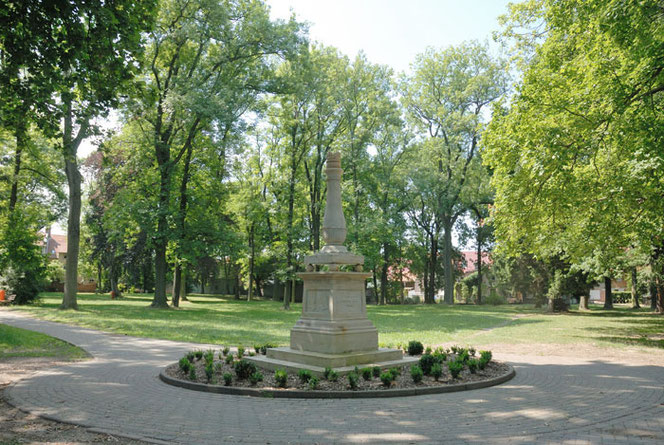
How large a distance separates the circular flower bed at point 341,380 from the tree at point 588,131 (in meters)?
6.75

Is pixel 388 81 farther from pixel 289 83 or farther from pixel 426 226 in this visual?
pixel 426 226

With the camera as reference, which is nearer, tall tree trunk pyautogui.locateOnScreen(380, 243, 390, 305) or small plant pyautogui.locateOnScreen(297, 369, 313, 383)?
small plant pyautogui.locateOnScreen(297, 369, 313, 383)

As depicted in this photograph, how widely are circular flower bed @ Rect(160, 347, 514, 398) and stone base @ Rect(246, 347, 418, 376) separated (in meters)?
0.28

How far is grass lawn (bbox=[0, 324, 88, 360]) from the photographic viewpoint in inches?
455

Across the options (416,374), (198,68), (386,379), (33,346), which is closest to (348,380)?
(386,379)

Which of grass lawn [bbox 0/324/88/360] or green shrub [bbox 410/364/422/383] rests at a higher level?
green shrub [bbox 410/364/422/383]

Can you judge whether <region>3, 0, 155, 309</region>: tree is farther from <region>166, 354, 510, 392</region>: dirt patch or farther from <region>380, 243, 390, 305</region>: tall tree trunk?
<region>380, 243, 390, 305</region>: tall tree trunk

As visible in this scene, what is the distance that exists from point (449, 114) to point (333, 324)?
111 ft

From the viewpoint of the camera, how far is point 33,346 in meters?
12.8

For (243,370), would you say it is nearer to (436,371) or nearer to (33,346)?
(436,371)

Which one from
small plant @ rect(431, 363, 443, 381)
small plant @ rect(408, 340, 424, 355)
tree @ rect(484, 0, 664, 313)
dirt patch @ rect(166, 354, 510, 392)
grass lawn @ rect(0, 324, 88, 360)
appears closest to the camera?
dirt patch @ rect(166, 354, 510, 392)

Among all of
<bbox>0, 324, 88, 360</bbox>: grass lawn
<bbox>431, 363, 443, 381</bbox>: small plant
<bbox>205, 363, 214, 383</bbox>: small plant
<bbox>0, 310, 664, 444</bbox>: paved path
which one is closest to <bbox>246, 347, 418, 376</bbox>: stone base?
<bbox>431, 363, 443, 381</bbox>: small plant

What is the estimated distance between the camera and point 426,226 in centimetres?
5162

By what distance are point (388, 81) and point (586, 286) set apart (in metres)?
21.9
